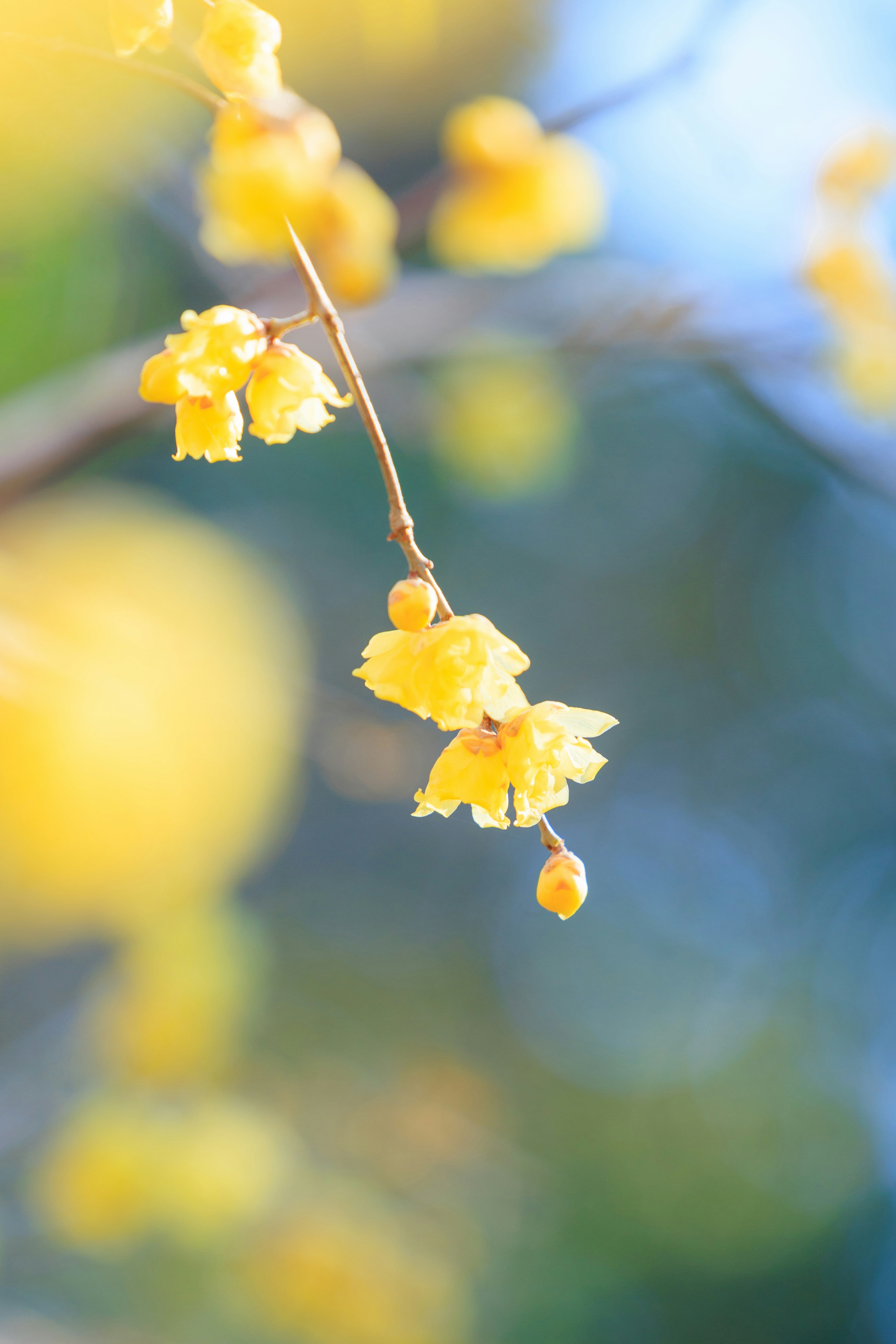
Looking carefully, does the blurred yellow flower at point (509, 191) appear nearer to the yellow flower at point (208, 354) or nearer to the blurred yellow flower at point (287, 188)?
the blurred yellow flower at point (287, 188)

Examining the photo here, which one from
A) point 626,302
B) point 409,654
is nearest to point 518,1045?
point 626,302

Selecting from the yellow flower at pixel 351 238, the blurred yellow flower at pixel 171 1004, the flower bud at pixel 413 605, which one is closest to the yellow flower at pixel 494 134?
the yellow flower at pixel 351 238

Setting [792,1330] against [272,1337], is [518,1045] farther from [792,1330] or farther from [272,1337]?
[272,1337]

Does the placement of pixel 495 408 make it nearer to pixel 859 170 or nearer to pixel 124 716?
pixel 859 170

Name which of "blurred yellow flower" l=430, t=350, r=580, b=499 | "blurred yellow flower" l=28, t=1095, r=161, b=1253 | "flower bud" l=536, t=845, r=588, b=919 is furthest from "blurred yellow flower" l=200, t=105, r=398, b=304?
"blurred yellow flower" l=28, t=1095, r=161, b=1253

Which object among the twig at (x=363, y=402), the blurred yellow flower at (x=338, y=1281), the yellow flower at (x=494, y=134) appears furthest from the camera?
the blurred yellow flower at (x=338, y=1281)
